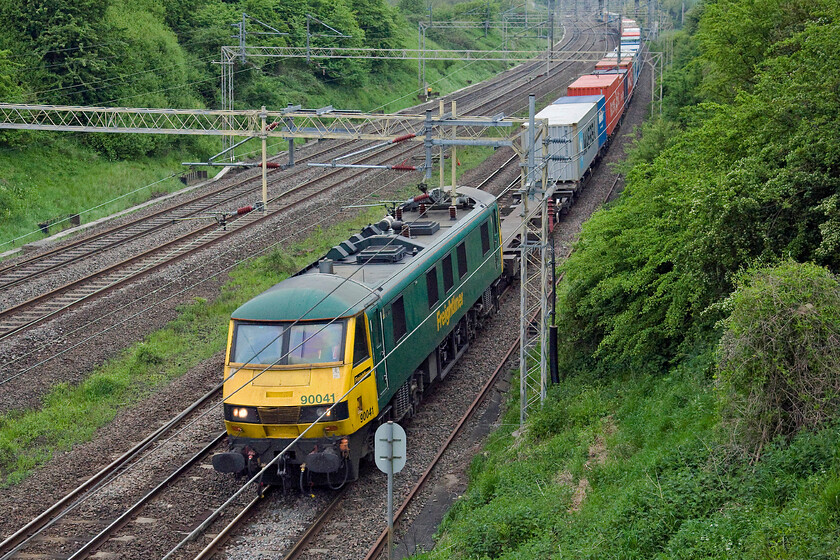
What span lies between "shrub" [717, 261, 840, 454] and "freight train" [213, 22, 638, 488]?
565cm

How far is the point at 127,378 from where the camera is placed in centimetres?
2030

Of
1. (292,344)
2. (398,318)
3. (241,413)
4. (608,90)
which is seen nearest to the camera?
(241,413)

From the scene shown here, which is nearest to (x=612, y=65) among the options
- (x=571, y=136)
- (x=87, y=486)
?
(x=571, y=136)

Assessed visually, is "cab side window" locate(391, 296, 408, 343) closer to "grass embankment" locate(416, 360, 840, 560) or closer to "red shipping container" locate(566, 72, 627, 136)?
"grass embankment" locate(416, 360, 840, 560)

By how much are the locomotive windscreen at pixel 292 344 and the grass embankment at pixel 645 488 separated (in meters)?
3.10

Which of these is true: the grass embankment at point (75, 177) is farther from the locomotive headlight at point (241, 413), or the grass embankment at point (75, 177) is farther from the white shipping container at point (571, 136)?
the locomotive headlight at point (241, 413)

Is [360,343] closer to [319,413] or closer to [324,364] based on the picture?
[324,364]

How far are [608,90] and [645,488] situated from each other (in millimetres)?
37402

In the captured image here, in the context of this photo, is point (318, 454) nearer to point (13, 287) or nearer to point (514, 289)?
point (514, 289)

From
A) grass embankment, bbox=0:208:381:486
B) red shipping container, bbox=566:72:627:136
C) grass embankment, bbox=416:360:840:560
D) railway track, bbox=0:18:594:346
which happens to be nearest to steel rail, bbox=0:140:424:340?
railway track, bbox=0:18:594:346

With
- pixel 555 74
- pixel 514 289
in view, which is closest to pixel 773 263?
pixel 514 289

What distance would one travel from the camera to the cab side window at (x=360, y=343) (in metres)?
14.3

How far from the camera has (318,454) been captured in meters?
13.7

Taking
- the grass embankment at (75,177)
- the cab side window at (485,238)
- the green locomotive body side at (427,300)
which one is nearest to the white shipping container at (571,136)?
the cab side window at (485,238)
